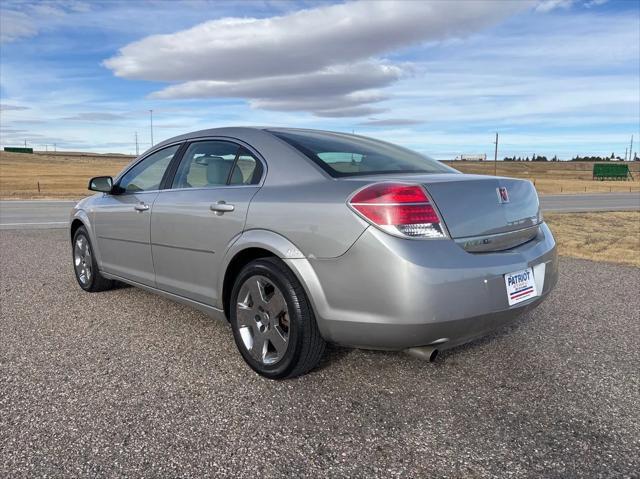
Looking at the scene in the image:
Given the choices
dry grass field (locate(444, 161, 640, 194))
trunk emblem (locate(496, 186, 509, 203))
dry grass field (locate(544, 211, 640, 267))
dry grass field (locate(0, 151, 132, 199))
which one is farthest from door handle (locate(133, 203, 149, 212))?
dry grass field (locate(0, 151, 132, 199))

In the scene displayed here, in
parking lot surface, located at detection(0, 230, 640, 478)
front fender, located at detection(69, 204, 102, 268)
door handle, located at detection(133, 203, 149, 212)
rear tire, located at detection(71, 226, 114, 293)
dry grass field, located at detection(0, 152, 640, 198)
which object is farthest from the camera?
dry grass field, located at detection(0, 152, 640, 198)

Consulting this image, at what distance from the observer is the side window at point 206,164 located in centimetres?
367

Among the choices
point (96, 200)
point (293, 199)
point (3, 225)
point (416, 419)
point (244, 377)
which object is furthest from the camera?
point (3, 225)

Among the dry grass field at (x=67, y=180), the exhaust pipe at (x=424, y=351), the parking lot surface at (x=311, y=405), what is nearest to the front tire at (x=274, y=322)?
the parking lot surface at (x=311, y=405)

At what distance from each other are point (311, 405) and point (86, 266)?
11.3 ft

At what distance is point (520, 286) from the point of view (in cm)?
299

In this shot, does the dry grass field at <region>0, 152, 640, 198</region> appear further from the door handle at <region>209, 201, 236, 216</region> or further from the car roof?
the door handle at <region>209, 201, 236, 216</region>

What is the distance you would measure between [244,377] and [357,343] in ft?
2.78

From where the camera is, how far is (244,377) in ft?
10.8

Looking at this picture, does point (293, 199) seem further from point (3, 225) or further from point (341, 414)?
point (3, 225)

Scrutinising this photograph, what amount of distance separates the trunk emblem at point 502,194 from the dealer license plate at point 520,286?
0.42 metres

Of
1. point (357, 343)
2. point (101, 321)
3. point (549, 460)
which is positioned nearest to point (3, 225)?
point (101, 321)

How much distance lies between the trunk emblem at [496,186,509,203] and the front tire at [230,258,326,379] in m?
1.25

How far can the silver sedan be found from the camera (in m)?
2.66
